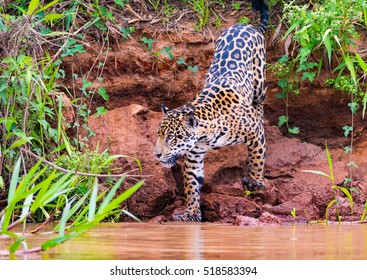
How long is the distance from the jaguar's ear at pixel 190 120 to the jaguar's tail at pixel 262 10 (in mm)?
1515

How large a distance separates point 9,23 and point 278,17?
Result: 9.52ft

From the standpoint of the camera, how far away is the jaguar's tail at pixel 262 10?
788 centimetres

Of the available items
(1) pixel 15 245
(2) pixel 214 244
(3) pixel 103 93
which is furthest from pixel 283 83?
(1) pixel 15 245

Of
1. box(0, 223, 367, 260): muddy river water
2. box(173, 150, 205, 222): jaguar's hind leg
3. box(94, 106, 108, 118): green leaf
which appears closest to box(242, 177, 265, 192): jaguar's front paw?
box(173, 150, 205, 222): jaguar's hind leg

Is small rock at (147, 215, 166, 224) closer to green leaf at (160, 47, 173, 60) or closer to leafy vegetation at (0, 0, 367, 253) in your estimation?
leafy vegetation at (0, 0, 367, 253)

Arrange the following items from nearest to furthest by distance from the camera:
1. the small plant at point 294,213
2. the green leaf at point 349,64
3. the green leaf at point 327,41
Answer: the small plant at point 294,213 < the green leaf at point 327,41 < the green leaf at point 349,64

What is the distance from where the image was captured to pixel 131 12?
820 centimetres

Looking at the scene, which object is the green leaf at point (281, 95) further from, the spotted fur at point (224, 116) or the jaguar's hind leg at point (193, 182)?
the jaguar's hind leg at point (193, 182)

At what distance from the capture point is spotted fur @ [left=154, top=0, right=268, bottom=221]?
6.94 m

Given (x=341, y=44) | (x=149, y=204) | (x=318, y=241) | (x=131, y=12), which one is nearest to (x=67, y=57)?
(x=131, y=12)

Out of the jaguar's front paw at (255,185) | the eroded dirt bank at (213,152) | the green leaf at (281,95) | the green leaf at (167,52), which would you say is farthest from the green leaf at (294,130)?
the green leaf at (167,52)

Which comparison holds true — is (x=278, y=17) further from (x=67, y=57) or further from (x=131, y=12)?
(x=67, y=57)

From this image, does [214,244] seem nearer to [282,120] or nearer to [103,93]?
[103,93]

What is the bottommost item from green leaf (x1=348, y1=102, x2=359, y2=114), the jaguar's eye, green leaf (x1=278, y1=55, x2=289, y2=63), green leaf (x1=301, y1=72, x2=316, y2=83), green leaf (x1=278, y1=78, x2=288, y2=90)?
the jaguar's eye
